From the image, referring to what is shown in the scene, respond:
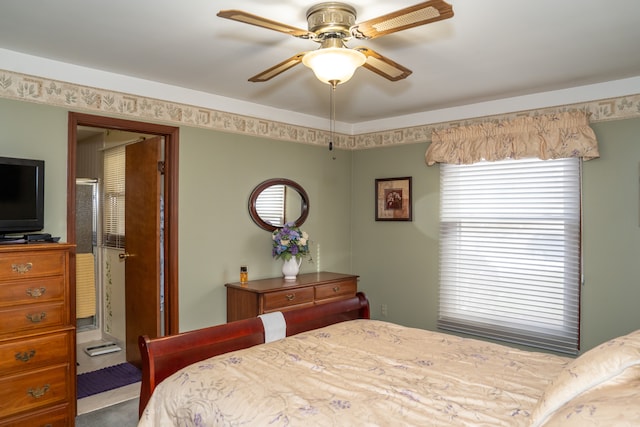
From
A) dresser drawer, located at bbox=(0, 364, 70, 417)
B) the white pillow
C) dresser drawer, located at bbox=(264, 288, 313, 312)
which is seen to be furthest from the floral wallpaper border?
the white pillow

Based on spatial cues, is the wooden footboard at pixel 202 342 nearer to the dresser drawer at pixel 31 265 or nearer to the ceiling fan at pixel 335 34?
the dresser drawer at pixel 31 265

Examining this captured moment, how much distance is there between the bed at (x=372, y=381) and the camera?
1.36m

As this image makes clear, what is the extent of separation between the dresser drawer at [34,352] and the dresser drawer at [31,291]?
220 mm

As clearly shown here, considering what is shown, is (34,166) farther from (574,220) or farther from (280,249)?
(574,220)

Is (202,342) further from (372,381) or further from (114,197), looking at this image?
(114,197)

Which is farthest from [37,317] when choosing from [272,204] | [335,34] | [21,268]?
[335,34]

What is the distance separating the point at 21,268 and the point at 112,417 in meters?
1.25

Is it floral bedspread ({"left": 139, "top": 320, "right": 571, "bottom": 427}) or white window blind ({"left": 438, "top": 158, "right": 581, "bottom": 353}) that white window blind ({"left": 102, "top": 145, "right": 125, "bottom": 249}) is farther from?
white window blind ({"left": 438, "top": 158, "right": 581, "bottom": 353})

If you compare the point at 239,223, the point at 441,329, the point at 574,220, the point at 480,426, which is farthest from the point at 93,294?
the point at 574,220

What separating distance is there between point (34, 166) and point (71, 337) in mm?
1097

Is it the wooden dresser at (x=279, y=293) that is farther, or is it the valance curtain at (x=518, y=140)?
Result: the wooden dresser at (x=279, y=293)

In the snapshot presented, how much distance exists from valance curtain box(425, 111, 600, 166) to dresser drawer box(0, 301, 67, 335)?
3312mm

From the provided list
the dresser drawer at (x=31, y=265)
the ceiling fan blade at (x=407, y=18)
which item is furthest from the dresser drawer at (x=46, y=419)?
the ceiling fan blade at (x=407, y=18)

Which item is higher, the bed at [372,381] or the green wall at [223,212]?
the green wall at [223,212]
